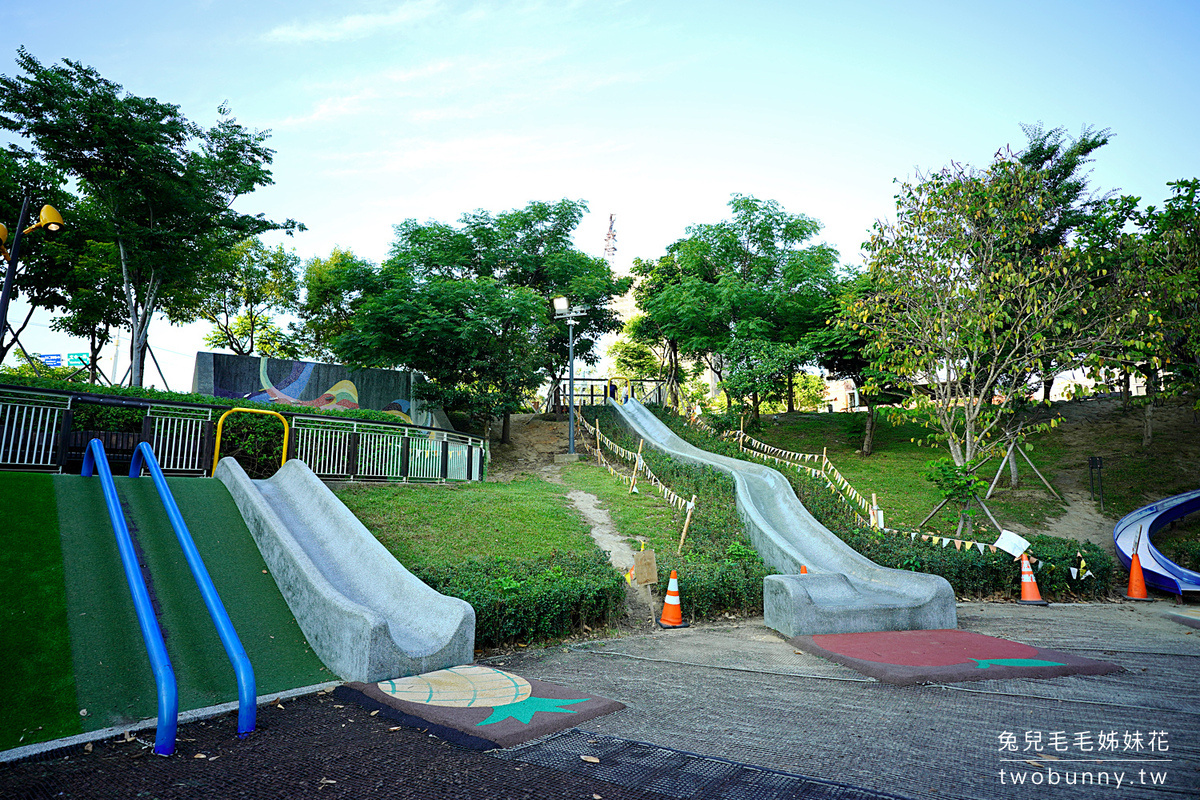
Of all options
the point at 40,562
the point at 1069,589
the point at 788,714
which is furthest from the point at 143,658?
the point at 1069,589

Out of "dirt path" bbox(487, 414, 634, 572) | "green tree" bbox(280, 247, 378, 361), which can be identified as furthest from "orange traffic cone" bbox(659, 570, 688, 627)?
"green tree" bbox(280, 247, 378, 361)

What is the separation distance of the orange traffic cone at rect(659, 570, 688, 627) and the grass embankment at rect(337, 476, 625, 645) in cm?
73

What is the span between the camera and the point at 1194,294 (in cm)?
1364

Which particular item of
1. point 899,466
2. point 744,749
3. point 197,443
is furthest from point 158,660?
point 899,466

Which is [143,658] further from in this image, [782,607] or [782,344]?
[782,344]

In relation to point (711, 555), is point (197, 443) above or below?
above

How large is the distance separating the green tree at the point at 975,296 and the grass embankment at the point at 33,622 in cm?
1487

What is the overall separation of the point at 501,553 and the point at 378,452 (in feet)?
15.9

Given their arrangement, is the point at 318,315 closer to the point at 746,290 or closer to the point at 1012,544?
the point at 746,290

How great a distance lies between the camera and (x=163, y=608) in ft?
20.1

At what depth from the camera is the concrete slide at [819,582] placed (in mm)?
8484

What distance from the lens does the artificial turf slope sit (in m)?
5.04

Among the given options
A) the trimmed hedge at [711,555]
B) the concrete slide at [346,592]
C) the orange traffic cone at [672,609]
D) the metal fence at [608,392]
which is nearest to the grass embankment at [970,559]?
the trimmed hedge at [711,555]

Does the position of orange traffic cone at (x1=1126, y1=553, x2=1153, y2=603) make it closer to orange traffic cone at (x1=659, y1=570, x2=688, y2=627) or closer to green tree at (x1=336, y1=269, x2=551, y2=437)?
orange traffic cone at (x1=659, y1=570, x2=688, y2=627)
